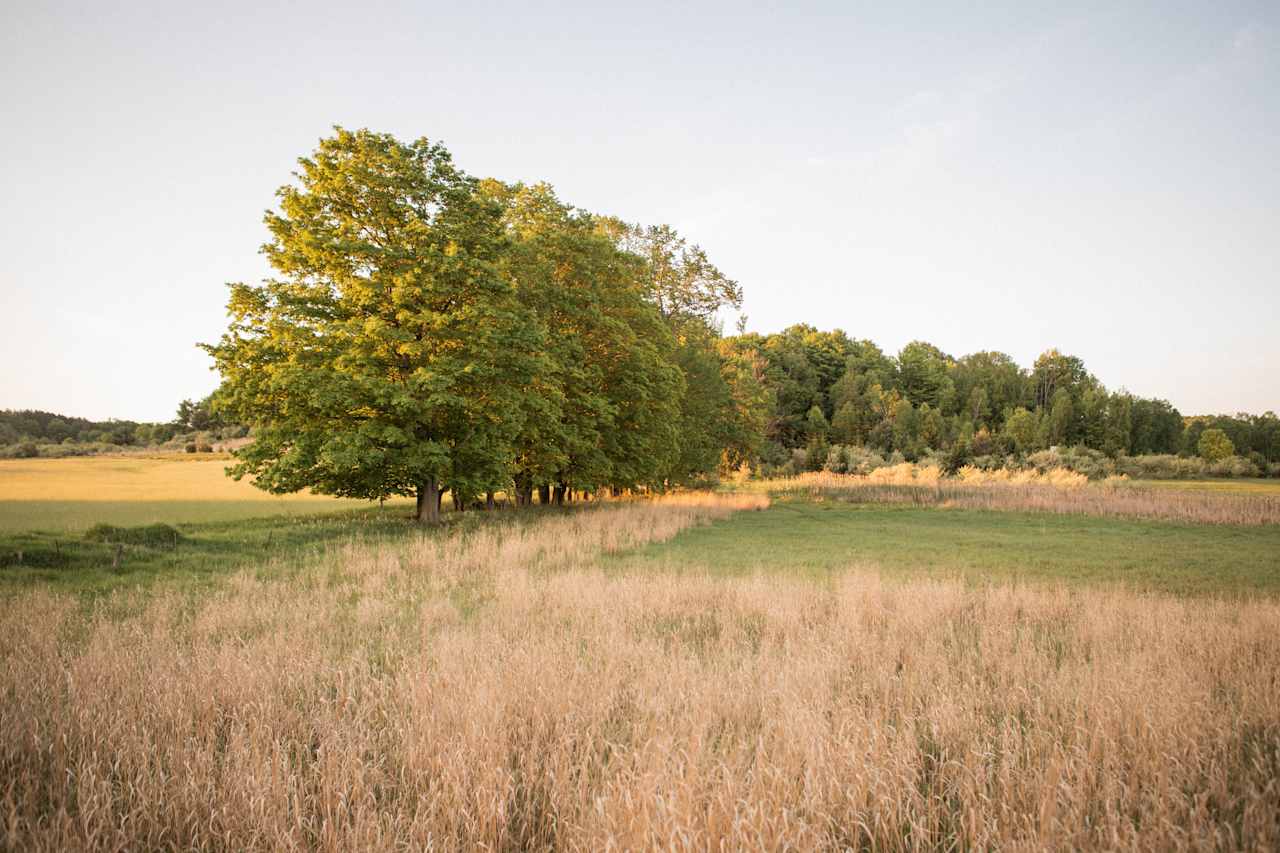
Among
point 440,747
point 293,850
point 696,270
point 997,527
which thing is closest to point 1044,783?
point 440,747

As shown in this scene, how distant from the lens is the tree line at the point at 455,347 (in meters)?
17.5

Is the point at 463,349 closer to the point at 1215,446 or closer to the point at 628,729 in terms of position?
the point at 628,729

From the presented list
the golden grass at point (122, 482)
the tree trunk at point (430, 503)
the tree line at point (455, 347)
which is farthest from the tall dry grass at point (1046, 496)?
the golden grass at point (122, 482)

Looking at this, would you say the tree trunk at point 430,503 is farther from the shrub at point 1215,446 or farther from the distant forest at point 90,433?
the shrub at point 1215,446

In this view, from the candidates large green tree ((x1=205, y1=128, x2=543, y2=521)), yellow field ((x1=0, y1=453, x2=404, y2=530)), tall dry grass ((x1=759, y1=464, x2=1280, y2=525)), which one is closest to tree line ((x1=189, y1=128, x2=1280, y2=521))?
large green tree ((x1=205, y1=128, x2=543, y2=521))

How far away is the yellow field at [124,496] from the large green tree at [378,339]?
8.11 m

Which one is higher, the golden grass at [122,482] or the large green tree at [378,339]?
the large green tree at [378,339]

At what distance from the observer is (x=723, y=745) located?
4309 millimetres

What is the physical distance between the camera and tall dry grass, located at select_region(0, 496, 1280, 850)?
11.2 ft

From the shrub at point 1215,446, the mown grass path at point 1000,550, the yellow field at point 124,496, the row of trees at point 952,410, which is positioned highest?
the row of trees at point 952,410

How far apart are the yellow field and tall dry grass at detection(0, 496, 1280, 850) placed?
1829cm

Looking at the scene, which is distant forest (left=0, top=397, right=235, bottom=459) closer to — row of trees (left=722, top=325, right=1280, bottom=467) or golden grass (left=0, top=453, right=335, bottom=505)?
golden grass (left=0, top=453, right=335, bottom=505)

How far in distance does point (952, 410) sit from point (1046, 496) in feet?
269

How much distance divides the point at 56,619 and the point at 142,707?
4.50m
